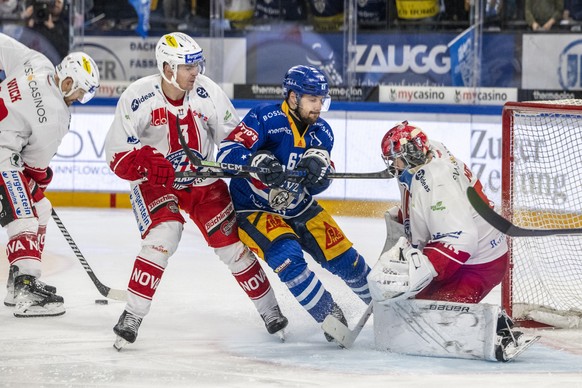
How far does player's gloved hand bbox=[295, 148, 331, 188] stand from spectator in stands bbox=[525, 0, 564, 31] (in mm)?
4085

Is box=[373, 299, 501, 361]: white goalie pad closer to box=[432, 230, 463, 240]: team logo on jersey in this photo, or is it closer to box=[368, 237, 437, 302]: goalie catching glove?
box=[368, 237, 437, 302]: goalie catching glove

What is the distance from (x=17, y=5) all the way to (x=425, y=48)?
2899 mm

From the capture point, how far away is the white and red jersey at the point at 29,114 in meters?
4.77

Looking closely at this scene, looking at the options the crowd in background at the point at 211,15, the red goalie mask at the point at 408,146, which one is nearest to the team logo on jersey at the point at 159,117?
the red goalie mask at the point at 408,146

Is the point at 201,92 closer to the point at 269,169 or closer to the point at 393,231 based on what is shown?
the point at 269,169

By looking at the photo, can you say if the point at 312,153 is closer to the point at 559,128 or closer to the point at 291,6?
the point at 559,128

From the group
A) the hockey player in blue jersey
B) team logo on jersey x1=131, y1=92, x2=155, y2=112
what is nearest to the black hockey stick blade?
the hockey player in blue jersey

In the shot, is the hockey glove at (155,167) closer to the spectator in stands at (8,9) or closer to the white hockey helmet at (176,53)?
the white hockey helmet at (176,53)

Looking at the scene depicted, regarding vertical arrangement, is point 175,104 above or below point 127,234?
above

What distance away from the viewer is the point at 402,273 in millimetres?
3764

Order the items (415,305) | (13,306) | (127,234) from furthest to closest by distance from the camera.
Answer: (127,234) → (13,306) → (415,305)

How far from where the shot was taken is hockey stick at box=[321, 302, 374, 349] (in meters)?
3.98

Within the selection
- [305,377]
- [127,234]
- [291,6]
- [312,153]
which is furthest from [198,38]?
[305,377]

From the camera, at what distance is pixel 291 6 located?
27.0ft
